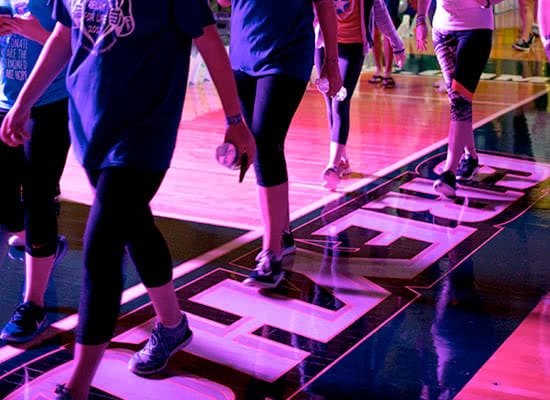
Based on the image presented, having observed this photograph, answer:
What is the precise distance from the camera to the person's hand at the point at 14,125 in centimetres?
300

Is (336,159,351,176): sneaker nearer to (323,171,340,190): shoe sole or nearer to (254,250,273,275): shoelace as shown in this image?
(323,171,340,190): shoe sole

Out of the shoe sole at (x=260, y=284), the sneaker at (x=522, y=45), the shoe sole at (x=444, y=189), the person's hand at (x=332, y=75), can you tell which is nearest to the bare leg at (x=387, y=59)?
the sneaker at (x=522, y=45)

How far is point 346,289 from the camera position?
4.08 meters

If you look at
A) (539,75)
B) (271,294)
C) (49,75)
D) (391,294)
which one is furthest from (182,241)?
(539,75)

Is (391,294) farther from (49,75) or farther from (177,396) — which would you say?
(49,75)

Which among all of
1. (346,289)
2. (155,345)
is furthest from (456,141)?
(155,345)

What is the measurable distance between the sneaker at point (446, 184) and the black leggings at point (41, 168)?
262cm

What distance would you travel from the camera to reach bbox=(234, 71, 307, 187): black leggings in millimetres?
3854

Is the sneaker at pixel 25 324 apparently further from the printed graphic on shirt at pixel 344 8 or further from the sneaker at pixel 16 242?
the printed graphic on shirt at pixel 344 8

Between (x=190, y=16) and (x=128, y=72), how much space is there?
0.24 meters

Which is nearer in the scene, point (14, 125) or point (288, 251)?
point (14, 125)

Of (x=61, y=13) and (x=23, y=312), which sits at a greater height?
(x=61, y=13)

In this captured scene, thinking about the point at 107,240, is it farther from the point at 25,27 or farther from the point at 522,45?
the point at 522,45

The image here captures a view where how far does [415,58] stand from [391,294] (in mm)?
8655
